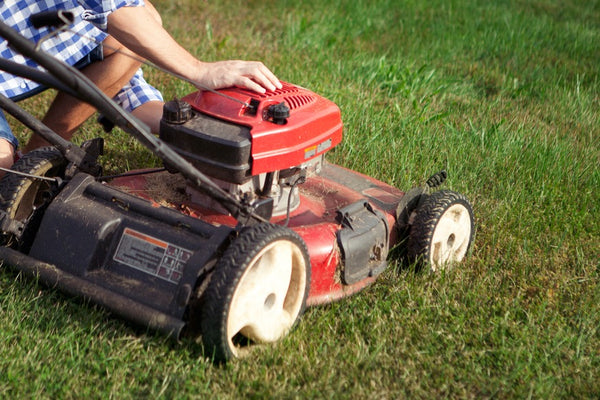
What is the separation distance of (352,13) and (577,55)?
5.11ft

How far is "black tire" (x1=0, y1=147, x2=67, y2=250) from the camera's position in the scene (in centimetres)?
236

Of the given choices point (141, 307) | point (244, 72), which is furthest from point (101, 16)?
point (141, 307)

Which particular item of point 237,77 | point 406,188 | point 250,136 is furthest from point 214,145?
point 406,188

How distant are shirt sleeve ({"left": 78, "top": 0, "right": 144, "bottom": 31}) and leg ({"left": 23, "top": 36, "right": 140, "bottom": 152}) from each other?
1.63 ft

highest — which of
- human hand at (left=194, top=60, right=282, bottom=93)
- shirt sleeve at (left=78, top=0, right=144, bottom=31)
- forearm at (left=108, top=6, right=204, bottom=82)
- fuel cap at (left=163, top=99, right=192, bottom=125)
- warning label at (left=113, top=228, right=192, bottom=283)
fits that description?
shirt sleeve at (left=78, top=0, right=144, bottom=31)

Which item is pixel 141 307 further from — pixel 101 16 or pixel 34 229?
pixel 101 16

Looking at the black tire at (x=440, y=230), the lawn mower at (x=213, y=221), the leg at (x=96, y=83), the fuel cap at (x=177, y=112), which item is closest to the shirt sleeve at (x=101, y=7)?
the lawn mower at (x=213, y=221)

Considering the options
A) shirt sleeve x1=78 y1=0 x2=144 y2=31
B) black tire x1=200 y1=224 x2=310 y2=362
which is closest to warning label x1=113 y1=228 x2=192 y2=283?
black tire x1=200 y1=224 x2=310 y2=362

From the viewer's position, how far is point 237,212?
2209 mm

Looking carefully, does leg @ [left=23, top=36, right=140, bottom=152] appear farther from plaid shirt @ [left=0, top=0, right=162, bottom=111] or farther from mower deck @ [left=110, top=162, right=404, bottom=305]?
mower deck @ [left=110, top=162, right=404, bottom=305]

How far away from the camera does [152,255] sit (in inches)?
85.1

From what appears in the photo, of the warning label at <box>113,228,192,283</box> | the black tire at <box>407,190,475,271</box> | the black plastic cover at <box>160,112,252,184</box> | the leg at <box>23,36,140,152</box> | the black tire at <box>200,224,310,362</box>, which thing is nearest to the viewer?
the black tire at <box>200,224,310,362</box>

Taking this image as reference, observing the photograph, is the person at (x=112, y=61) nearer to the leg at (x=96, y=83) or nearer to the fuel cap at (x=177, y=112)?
the leg at (x=96, y=83)

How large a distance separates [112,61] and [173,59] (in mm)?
644
